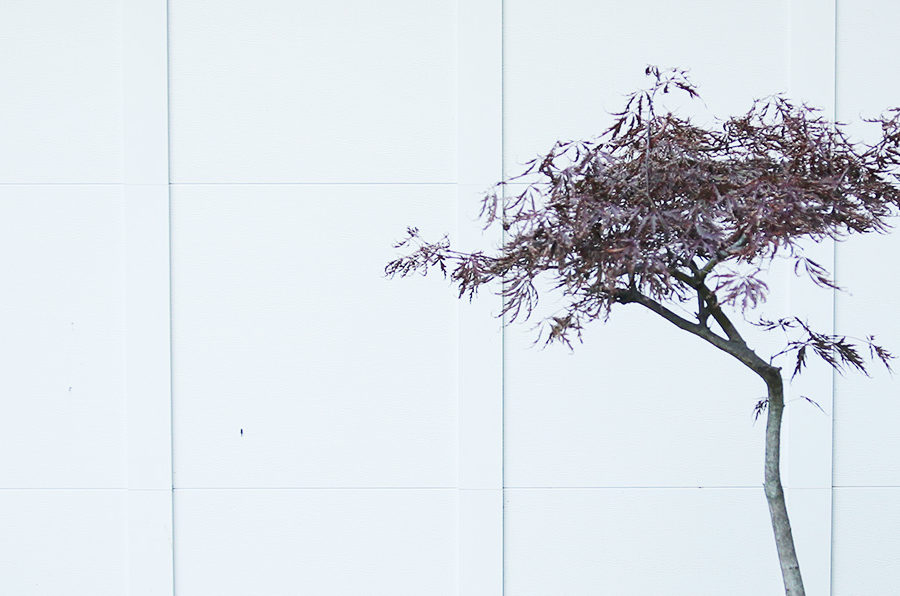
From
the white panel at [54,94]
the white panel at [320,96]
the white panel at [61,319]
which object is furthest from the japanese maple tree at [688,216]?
the white panel at [54,94]

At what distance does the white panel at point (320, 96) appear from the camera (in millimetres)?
2846

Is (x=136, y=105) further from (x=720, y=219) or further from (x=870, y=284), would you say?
(x=870, y=284)

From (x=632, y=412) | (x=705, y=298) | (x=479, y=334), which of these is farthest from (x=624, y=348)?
(x=705, y=298)

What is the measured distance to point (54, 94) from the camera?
286 cm

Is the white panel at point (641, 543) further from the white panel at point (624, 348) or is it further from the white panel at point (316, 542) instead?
the white panel at point (316, 542)

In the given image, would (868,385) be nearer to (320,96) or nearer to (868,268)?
(868,268)

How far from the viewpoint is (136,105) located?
9.25 feet

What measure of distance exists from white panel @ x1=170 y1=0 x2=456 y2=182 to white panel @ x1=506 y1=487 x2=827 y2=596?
134cm

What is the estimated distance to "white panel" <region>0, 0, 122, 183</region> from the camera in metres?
2.85

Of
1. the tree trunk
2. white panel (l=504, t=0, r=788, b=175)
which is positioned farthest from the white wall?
the tree trunk

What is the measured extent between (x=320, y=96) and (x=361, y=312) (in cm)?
82

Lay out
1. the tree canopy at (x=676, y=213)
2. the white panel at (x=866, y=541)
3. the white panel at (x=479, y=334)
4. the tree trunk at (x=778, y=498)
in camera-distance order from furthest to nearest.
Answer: the white panel at (x=866, y=541) < the white panel at (x=479, y=334) < the tree trunk at (x=778, y=498) < the tree canopy at (x=676, y=213)

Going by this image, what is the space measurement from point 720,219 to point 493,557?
1828 mm

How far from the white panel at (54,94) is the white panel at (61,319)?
0.12 metres
